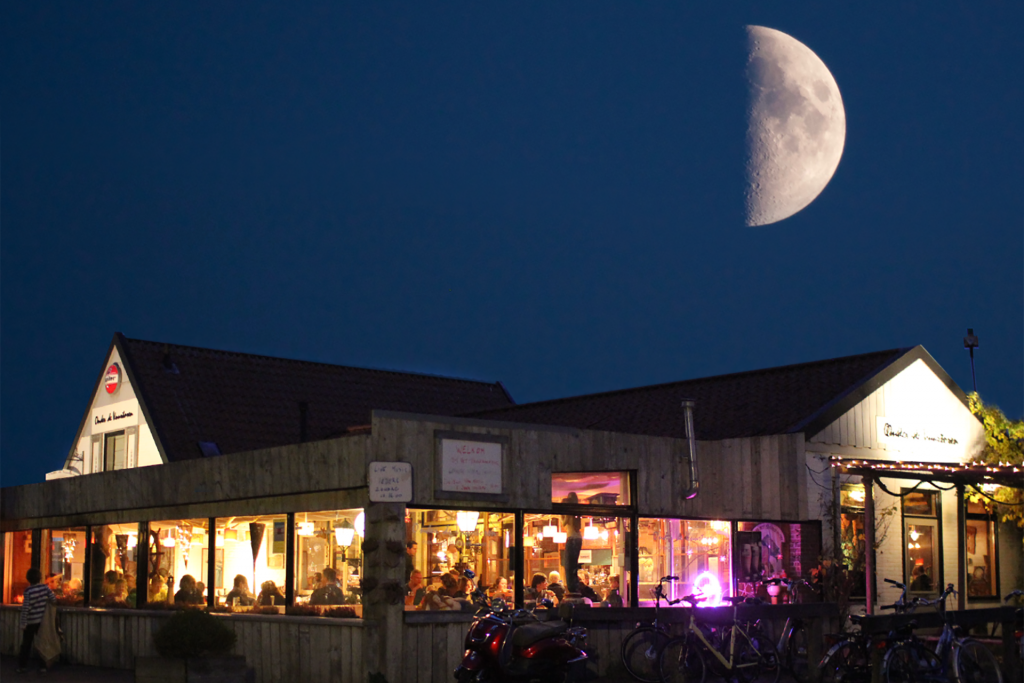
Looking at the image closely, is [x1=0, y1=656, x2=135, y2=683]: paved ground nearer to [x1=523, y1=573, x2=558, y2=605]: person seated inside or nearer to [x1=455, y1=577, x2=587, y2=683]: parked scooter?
[x1=523, y1=573, x2=558, y2=605]: person seated inside

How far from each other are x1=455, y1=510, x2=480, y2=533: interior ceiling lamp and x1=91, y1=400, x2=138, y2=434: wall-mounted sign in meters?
17.4

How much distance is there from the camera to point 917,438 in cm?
2327

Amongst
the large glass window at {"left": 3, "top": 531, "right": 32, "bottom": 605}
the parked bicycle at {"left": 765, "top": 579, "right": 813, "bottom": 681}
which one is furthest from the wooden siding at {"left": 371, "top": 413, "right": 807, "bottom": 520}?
the large glass window at {"left": 3, "top": 531, "right": 32, "bottom": 605}

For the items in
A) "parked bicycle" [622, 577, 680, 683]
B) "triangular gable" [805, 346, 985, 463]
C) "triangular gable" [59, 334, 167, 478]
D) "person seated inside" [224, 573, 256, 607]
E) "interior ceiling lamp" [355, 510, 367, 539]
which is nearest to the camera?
"parked bicycle" [622, 577, 680, 683]

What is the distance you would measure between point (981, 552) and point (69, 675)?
17.8 meters

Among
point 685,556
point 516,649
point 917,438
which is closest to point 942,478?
point 685,556

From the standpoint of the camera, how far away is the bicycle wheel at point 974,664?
13.0 meters

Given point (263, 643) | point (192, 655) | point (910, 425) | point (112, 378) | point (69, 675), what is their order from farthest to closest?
1. point (112, 378)
2. point (910, 425)
3. point (69, 675)
4. point (263, 643)
5. point (192, 655)

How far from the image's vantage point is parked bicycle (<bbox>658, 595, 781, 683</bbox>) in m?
14.0

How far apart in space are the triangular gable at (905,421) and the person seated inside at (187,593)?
34.9 feet

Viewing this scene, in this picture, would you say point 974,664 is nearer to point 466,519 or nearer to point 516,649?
point 516,649

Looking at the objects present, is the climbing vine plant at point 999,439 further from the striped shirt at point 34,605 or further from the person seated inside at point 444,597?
the striped shirt at point 34,605

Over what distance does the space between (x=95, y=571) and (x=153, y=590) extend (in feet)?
7.09

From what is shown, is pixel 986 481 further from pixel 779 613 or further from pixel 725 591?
pixel 779 613
